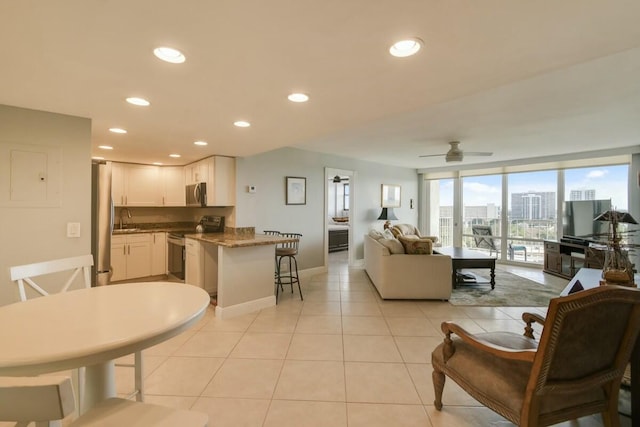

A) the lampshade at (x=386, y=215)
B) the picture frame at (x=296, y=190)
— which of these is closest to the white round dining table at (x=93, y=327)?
the picture frame at (x=296, y=190)

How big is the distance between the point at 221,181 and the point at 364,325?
2.84m

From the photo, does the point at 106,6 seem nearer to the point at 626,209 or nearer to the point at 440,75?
the point at 440,75

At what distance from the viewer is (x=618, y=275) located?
1.75 metres

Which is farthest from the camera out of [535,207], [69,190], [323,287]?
[535,207]

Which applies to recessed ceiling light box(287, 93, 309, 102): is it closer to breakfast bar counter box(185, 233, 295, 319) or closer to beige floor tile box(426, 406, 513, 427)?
breakfast bar counter box(185, 233, 295, 319)

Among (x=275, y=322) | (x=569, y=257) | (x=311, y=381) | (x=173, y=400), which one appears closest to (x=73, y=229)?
(x=173, y=400)

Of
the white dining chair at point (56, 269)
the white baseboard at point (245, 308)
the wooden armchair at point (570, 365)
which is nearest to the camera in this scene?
the wooden armchair at point (570, 365)

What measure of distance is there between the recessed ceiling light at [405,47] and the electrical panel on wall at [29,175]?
108 inches

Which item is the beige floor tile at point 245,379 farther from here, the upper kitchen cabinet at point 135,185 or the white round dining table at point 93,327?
the upper kitchen cabinet at point 135,185

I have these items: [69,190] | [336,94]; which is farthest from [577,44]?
[69,190]

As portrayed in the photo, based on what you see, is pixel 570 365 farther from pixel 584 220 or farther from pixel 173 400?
pixel 584 220

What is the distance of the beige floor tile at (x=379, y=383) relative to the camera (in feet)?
6.62

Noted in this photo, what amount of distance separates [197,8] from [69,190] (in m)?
2.21

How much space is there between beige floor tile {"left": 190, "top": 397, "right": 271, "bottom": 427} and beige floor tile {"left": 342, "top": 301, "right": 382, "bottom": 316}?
1792 mm
